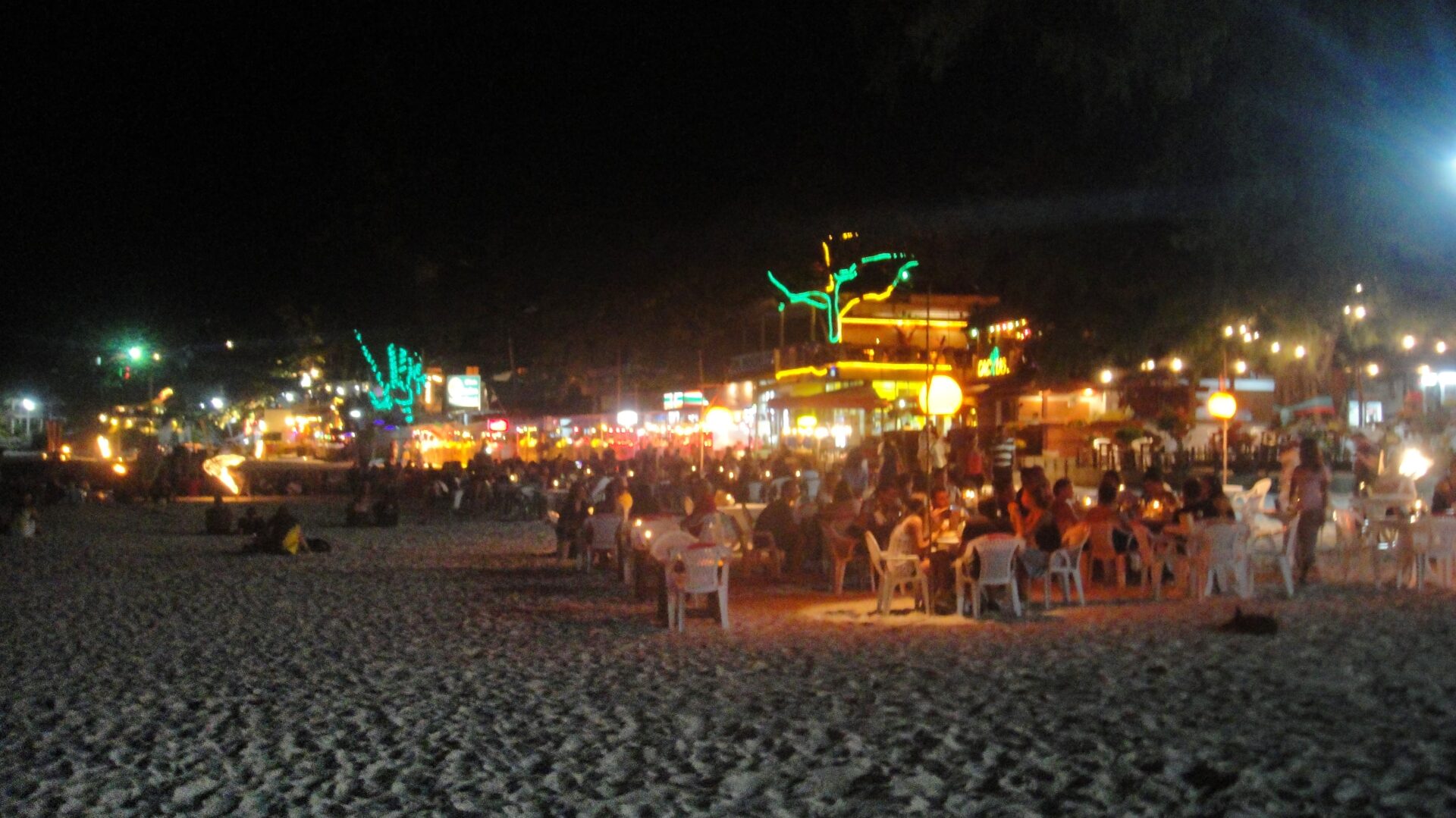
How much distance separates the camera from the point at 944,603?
400 inches

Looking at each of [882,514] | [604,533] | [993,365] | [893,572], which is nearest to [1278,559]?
[893,572]

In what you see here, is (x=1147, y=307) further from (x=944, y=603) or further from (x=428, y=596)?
→ (x=428, y=596)

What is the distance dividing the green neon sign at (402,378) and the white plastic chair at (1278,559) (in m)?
36.2

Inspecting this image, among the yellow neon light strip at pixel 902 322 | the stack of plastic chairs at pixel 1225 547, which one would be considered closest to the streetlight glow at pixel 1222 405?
the stack of plastic chairs at pixel 1225 547

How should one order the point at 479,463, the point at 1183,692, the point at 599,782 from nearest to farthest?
the point at 599,782 → the point at 1183,692 → the point at 479,463

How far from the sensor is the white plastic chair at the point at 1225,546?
1006cm

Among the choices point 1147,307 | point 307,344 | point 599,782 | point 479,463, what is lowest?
point 599,782

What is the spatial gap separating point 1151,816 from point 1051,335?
16.3 meters

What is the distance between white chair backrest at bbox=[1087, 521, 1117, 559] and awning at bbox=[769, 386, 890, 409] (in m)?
10.00

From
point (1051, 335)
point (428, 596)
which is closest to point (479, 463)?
point (1051, 335)

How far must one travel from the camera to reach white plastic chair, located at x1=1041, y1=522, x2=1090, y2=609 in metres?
10.2

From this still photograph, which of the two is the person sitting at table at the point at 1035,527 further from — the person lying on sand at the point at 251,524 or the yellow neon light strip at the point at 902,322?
the yellow neon light strip at the point at 902,322

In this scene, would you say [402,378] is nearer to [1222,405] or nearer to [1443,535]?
[1222,405]

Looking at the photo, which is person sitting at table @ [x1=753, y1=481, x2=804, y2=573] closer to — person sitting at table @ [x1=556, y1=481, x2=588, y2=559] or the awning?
person sitting at table @ [x1=556, y1=481, x2=588, y2=559]
